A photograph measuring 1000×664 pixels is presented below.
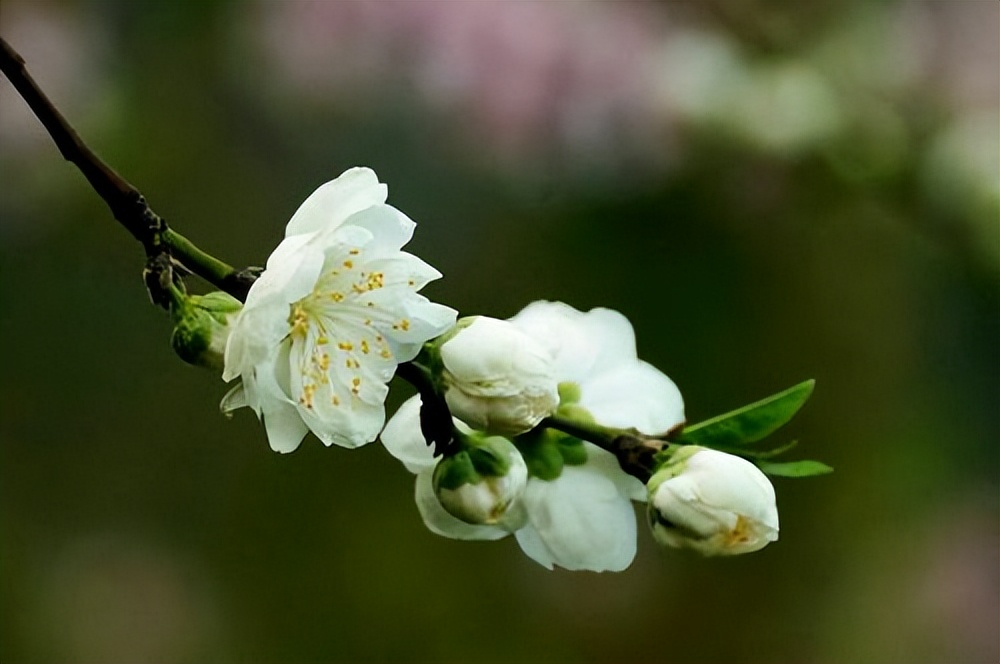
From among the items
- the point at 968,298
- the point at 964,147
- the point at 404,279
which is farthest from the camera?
the point at 968,298

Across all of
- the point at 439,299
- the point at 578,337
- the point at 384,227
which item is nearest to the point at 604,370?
the point at 578,337

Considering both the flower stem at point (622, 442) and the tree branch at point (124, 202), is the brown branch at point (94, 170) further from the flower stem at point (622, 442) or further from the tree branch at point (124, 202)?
the flower stem at point (622, 442)

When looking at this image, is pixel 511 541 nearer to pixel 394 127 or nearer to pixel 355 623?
pixel 355 623

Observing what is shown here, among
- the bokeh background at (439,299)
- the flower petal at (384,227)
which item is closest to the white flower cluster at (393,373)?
the flower petal at (384,227)

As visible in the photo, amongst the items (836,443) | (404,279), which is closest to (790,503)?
(836,443)

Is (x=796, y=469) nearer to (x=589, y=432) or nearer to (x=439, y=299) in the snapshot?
(x=589, y=432)

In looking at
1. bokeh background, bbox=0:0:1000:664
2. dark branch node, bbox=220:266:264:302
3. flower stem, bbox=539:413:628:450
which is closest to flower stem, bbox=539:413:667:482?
flower stem, bbox=539:413:628:450

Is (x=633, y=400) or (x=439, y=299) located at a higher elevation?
(x=439, y=299)
